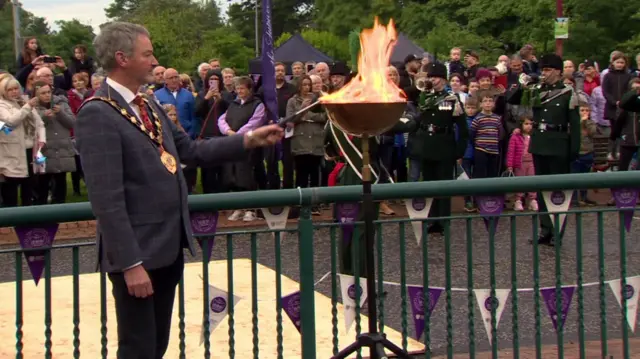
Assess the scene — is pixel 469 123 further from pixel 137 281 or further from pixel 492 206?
pixel 137 281

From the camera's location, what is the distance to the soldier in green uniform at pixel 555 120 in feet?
36.8

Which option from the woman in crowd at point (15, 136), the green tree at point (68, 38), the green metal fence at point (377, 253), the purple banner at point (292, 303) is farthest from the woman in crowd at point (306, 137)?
the green tree at point (68, 38)

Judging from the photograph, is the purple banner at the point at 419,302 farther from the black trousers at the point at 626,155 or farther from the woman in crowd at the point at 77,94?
the black trousers at the point at 626,155

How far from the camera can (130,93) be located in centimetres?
417

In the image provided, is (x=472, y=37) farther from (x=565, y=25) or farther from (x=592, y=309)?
(x=592, y=309)

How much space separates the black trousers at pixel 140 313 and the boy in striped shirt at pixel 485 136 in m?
9.35

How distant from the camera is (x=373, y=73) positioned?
4.30 metres

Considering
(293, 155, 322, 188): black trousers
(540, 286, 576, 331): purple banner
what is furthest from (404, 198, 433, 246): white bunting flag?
(293, 155, 322, 188): black trousers

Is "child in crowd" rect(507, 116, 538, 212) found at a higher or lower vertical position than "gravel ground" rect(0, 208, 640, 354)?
higher

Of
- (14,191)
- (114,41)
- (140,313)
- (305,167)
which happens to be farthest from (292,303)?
(305,167)

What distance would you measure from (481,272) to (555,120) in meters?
2.87

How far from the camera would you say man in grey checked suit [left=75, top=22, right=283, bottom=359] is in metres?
3.97

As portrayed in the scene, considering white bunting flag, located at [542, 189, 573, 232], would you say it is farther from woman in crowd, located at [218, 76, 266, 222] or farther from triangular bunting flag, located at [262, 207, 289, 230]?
woman in crowd, located at [218, 76, 266, 222]

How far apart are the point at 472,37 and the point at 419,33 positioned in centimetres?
913
